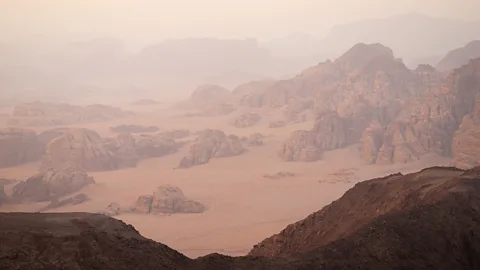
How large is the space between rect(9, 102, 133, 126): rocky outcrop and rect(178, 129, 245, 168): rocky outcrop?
31.1 meters

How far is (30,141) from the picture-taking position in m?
49.5

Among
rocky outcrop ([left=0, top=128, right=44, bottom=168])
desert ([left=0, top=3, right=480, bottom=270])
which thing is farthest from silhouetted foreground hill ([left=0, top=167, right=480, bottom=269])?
rocky outcrop ([left=0, top=128, right=44, bottom=168])

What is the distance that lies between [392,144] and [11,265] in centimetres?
4332

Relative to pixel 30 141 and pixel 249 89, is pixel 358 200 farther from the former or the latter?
pixel 249 89

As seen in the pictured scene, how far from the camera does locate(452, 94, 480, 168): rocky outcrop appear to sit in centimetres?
3826

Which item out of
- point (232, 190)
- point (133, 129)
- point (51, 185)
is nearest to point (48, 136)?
point (133, 129)

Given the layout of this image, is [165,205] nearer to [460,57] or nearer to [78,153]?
[78,153]

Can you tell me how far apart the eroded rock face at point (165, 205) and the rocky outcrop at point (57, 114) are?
4275cm

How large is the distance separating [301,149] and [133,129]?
31.0m

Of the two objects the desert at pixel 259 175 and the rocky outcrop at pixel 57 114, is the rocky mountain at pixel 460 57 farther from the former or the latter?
the rocky outcrop at pixel 57 114

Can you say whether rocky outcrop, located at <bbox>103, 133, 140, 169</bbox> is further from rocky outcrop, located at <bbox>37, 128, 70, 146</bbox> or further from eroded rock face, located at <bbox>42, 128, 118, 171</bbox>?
rocky outcrop, located at <bbox>37, 128, 70, 146</bbox>

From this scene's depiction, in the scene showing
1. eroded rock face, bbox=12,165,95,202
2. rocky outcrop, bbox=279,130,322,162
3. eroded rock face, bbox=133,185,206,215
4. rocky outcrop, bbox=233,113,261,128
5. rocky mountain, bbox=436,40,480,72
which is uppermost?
rocky mountain, bbox=436,40,480,72

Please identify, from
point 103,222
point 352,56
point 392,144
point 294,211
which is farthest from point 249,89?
point 103,222

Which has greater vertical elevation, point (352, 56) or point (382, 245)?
point (352, 56)
